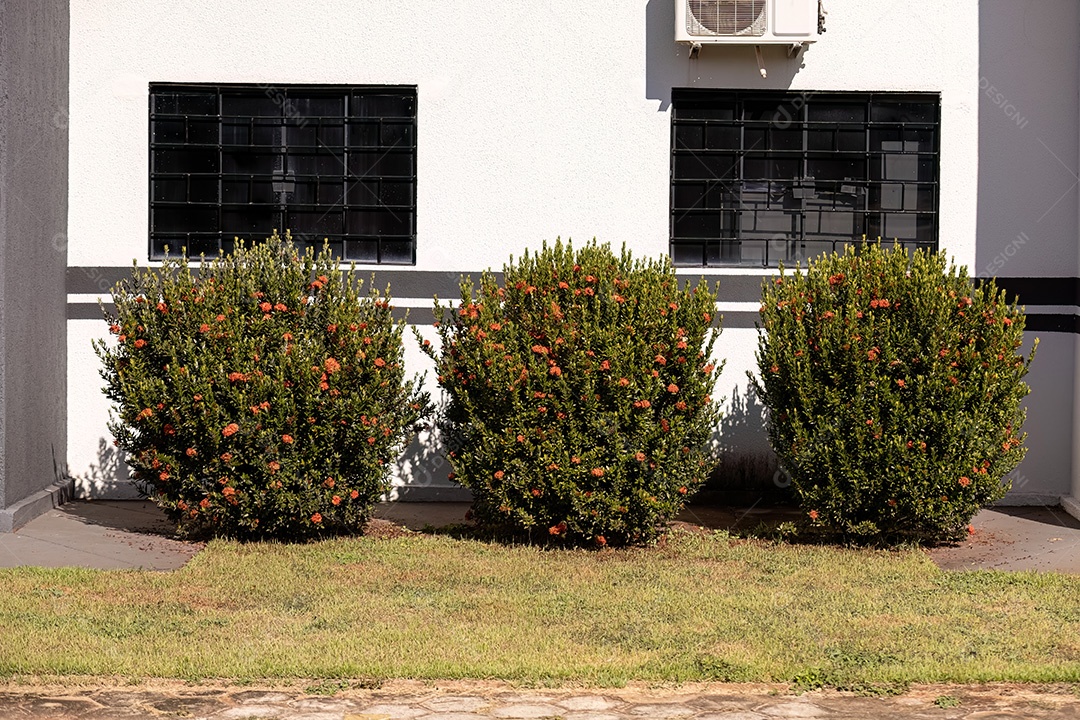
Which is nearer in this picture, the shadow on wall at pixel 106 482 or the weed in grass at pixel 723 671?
the weed in grass at pixel 723 671

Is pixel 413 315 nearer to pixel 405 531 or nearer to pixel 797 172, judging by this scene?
pixel 405 531

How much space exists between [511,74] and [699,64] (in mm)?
1393

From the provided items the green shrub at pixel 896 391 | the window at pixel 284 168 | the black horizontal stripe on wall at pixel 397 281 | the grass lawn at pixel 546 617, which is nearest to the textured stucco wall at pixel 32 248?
the black horizontal stripe on wall at pixel 397 281

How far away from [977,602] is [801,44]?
179 inches

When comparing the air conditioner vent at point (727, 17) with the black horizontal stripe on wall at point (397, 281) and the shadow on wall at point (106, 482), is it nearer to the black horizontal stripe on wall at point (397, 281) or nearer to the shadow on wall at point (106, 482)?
the black horizontal stripe on wall at point (397, 281)

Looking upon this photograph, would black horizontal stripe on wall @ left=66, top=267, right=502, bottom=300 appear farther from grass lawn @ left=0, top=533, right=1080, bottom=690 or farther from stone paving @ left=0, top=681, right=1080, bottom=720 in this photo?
stone paving @ left=0, top=681, right=1080, bottom=720

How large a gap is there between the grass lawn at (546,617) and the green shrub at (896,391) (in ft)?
1.38

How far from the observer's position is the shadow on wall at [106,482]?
10.3 meters

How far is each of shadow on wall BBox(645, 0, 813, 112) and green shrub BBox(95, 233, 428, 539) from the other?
116 inches

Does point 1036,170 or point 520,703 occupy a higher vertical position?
point 1036,170

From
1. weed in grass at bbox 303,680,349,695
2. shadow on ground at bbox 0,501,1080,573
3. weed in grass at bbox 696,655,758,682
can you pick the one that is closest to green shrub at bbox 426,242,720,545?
shadow on ground at bbox 0,501,1080,573

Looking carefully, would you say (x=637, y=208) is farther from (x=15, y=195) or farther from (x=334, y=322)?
(x=15, y=195)

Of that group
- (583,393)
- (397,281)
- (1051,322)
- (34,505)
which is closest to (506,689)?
(583,393)

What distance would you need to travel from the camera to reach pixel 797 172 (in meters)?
10.3
